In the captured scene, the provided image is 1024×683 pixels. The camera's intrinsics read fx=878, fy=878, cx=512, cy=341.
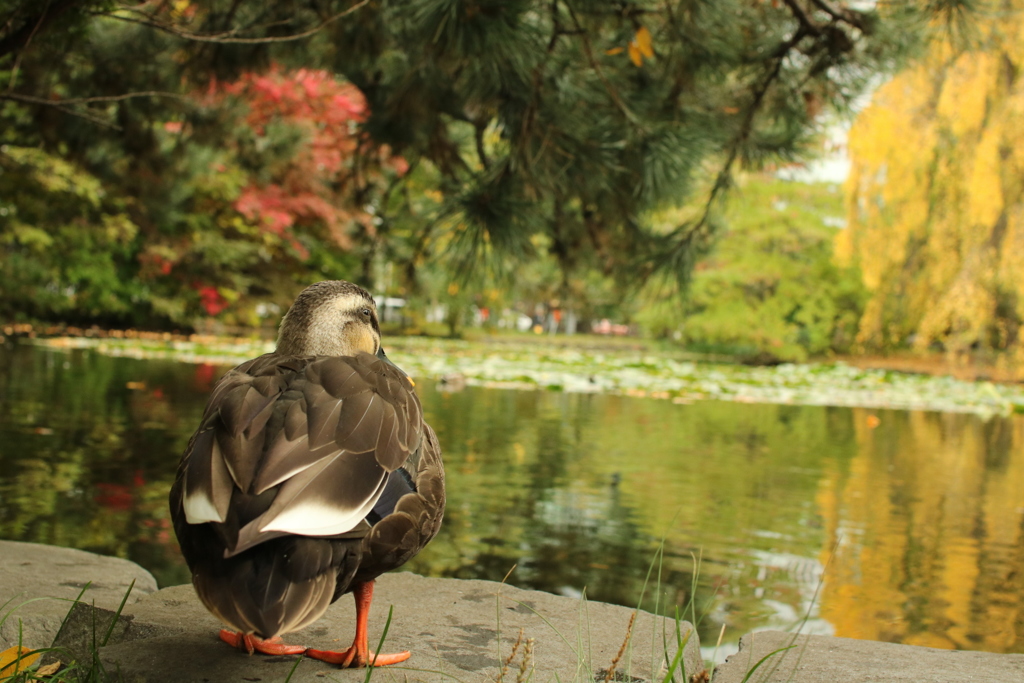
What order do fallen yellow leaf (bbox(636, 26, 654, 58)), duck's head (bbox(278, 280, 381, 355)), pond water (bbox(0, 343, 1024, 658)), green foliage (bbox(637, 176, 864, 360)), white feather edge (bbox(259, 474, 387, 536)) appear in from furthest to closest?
green foliage (bbox(637, 176, 864, 360)) → fallen yellow leaf (bbox(636, 26, 654, 58)) → pond water (bbox(0, 343, 1024, 658)) → duck's head (bbox(278, 280, 381, 355)) → white feather edge (bbox(259, 474, 387, 536))

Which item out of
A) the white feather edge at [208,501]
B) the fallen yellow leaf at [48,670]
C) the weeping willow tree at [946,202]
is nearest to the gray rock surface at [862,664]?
the white feather edge at [208,501]

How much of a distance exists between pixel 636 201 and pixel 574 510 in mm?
1698

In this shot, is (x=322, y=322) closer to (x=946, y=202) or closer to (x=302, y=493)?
(x=302, y=493)

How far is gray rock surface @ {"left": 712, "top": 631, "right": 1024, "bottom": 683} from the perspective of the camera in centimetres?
171

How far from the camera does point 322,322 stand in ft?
6.63

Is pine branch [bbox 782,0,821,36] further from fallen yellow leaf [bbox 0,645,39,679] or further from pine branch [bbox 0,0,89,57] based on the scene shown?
fallen yellow leaf [bbox 0,645,39,679]

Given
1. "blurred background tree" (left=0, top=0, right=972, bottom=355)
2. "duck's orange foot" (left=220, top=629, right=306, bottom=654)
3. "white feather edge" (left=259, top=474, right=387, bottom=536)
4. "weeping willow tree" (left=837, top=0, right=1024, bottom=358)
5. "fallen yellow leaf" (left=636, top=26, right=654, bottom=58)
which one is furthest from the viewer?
"weeping willow tree" (left=837, top=0, right=1024, bottom=358)

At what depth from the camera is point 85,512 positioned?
12.5 ft

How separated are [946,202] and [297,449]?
14810mm

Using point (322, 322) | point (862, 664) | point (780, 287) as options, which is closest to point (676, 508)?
point (862, 664)

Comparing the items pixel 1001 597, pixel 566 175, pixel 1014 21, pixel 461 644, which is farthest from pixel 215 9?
pixel 1014 21

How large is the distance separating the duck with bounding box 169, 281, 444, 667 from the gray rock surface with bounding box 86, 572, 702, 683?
89 millimetres

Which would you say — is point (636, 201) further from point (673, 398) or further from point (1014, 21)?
point (1014, 21)

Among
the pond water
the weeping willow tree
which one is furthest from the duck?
the weeping willow tree
